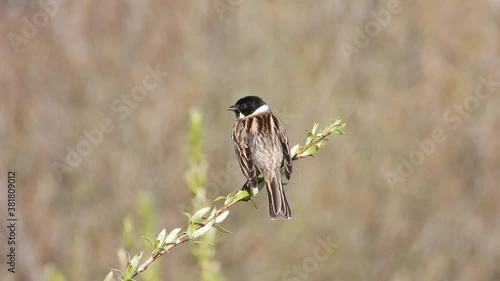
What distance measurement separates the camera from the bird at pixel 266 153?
13.5ft

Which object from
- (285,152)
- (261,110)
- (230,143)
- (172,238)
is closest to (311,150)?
(172,238)

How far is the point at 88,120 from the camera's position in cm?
1140

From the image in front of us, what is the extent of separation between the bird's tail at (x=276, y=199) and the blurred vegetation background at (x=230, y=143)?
6.72 m

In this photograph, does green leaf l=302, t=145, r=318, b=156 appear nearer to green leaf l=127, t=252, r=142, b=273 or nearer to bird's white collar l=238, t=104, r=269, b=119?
green leaf l=127, t=252, r=142, b=273

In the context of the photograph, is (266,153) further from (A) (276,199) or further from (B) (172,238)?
(B) (172,238)

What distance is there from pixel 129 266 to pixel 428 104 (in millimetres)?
11049

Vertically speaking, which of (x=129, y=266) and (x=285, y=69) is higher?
(x=285, y=69)

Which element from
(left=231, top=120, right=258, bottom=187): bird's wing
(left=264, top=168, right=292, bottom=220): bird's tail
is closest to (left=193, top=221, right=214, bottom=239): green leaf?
(left=264, top=168, right=292, bottom=220): bird's tail

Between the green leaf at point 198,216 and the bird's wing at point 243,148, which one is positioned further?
the bird's wing at point 243,148

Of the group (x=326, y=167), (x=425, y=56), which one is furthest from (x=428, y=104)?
(x=326, y=167)

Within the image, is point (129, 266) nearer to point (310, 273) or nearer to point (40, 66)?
point (310, 273)

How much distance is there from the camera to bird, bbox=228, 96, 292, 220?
411 cm

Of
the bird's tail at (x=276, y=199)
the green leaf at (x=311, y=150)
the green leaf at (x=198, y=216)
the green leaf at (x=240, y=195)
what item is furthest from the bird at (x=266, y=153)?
the green leaf at (x=198, y=216)

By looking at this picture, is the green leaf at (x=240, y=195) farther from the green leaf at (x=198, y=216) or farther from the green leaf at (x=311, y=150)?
the green leaf at (x=311, y=150)
